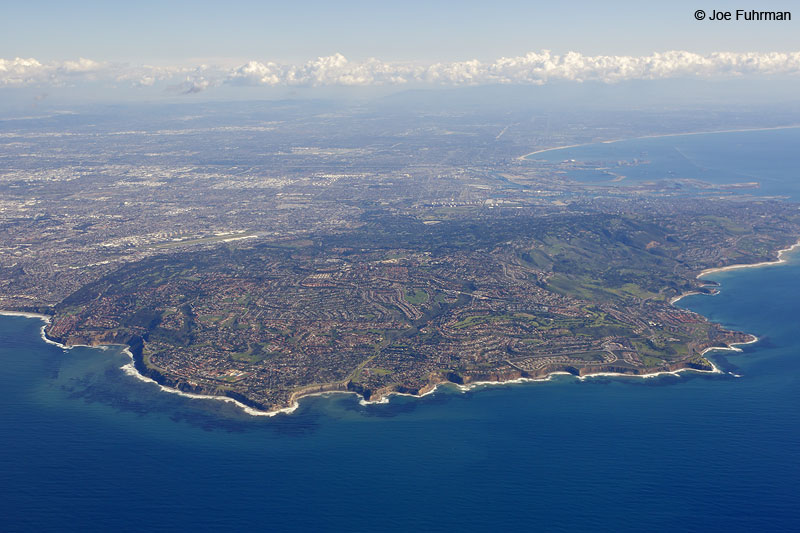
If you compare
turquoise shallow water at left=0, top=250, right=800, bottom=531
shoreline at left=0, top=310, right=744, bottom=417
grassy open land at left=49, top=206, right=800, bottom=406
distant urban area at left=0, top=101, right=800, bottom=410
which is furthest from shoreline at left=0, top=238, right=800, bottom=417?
turquoise shallow water at left=0, top=250, right=800, bottom=531

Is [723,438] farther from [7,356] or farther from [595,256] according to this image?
[7,356]

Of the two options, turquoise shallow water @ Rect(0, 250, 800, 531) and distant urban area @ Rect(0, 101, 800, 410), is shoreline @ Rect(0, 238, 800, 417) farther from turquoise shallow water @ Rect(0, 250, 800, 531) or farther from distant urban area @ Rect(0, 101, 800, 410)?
turquoise shallow water @ Rect(0, 250, 800, 531)

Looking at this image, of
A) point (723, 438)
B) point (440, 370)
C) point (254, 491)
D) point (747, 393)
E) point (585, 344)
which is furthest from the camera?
point (585, 344)

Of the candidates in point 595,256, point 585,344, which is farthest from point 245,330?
point 595,256

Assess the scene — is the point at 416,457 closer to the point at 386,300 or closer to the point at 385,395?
the point at 385,395

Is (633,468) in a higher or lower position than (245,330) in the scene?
lower

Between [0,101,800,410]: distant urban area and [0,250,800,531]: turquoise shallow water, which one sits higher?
[0,101,800,410]: distant urban area

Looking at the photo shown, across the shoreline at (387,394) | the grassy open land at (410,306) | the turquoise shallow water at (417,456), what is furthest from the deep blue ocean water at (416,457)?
the grassy open land at (410,306)

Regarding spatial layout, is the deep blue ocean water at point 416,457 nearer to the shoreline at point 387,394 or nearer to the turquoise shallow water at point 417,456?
the turquoise shallow water at point 417,456
